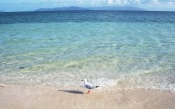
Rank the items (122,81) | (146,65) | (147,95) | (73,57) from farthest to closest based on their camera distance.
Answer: (73,57)
(146,65)
(122,81)
(147,95)

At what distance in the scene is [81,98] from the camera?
948 cm

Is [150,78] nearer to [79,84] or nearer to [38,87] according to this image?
[79,84]

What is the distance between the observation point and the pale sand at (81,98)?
8784 millimetres

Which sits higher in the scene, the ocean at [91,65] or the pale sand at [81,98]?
the pale sand at [81,98]

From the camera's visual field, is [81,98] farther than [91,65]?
No

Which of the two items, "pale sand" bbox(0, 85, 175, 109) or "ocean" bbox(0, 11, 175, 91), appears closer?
"pale sand" bbox(0, 85, 175, 109)

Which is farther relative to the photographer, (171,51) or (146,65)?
(171,51)

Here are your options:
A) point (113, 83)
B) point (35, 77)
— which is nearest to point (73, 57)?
point (35, 77)

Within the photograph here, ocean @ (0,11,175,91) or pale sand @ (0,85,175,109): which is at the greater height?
pale sand @ (0,85,175,109)

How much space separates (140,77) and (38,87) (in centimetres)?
456

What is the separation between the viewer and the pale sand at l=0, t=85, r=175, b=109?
878cm

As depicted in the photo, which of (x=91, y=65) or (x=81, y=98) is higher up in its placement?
(x=81, y=98)

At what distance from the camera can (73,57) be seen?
15.3 metres

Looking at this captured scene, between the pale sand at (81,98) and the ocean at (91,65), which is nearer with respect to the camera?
the pale sand at (81,98)
